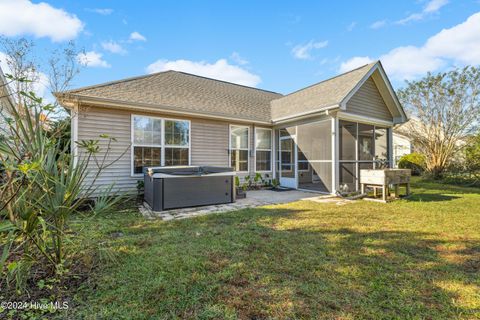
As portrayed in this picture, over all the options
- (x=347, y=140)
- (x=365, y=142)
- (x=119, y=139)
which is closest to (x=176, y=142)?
(x=119, y=139)

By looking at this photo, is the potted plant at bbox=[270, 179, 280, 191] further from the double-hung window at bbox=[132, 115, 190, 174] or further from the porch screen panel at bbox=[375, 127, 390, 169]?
the porch screen panel at bbox=[375, 127, 390, 169]

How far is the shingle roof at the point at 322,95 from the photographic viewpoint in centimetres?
709

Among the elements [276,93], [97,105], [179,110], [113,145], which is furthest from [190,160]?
[276,93]

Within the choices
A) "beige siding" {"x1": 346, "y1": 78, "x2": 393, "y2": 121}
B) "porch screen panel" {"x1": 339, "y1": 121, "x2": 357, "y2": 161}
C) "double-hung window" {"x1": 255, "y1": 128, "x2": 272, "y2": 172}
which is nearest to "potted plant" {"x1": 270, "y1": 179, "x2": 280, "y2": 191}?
"double-hung window" {"x1": 255, "y1": 128, "x2": 272, "y2": 172}

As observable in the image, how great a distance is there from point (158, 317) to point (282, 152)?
7826 mm

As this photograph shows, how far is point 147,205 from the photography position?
574 cm

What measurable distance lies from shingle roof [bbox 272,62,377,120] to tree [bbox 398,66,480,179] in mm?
6231

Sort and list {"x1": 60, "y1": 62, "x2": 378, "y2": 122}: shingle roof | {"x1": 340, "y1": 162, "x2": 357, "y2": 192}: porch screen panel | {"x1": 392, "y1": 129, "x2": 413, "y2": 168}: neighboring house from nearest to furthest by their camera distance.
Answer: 1. {"x1": 60, "y1": 62, "x2": 378, "y2": 122}: shingle roof
2. {"x1": 340, "y1": 162, "x2": 357, "y2": 192}: porch screen panel
3. {"x1": 392, "y1": 129, "x2": 413, "y2": 168}: neighboring house

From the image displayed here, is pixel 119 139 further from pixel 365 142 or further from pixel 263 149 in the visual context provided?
pixel 365 142

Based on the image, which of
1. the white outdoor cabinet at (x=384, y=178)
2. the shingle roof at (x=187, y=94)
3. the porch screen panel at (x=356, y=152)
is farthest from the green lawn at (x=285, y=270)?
the shingle roof at (x=187, y=94)

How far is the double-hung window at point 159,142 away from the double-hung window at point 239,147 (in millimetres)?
1774

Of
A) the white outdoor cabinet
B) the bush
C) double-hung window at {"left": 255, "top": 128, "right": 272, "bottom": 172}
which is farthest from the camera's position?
the bush

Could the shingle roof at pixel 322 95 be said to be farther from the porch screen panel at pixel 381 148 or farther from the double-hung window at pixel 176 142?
the double-hung window at pixel 176 142

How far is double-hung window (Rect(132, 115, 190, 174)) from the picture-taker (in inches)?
257
